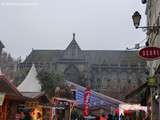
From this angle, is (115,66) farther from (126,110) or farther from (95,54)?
(126,110)

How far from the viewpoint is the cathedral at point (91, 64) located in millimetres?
123500

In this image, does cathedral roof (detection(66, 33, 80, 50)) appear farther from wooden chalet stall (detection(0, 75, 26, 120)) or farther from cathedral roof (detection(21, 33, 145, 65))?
wooden chalet stall (detection(0, 75, 26, 120))

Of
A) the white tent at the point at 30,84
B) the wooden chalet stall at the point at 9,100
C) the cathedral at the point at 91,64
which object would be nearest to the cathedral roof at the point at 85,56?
the cathedral at the point at 91,64

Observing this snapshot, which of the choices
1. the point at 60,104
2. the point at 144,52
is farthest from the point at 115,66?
the point at 144,52

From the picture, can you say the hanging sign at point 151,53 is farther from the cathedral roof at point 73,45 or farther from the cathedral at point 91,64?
the cathedral roof at point 73,45

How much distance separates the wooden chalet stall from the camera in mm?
21578

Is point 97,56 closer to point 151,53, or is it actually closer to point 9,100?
point 9,100

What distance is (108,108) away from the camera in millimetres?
38344

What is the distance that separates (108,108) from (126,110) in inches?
428

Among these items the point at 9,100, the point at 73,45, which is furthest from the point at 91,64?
the point at 9,100

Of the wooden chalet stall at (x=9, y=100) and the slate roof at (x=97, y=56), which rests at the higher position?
the slate roof at (x=97, y=56)

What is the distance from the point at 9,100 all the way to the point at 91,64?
4269 inches

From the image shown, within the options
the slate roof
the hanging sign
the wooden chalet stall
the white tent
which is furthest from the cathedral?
the hanging sign

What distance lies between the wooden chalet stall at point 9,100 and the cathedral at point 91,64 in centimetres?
9540
